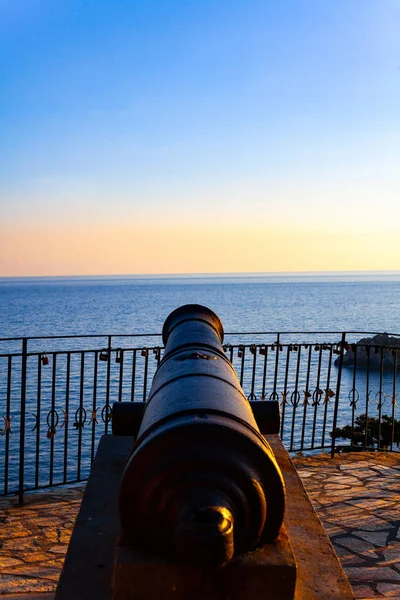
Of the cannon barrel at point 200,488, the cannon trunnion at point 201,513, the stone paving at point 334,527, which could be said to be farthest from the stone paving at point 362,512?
the cannon barrel at point 200,488

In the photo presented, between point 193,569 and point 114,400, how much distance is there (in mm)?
20727

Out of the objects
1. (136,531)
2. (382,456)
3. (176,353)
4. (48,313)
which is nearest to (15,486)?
(382,456)

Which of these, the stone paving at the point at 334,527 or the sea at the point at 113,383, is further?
the sea at the point at 113,383

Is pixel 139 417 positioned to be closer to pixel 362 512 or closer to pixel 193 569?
pixel 193 569

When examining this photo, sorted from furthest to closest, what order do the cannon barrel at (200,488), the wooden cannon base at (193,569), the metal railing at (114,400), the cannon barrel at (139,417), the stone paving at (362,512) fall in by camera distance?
the metal railing at (114,400) → the stone paving at (362,512) → the cannon barrel at (139,417) → the wooden cannon base at (193,569) → the cannon barrel at (200,488)

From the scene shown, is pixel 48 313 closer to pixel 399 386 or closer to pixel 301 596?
pixel 399 386

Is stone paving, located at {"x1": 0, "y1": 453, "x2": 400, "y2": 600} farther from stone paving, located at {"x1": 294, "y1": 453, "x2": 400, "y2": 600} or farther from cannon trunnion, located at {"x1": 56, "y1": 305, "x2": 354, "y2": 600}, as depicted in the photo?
cannon trunnion, located at {"x1": 56, "y1": 305, "x2": 354, "y2": 600}

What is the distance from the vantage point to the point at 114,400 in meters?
22.5

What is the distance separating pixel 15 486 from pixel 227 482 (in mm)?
13474

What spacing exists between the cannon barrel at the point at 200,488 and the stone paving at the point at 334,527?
215 centimetres

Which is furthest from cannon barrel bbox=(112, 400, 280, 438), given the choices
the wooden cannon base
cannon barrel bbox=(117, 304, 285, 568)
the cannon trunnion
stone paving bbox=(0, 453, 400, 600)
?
cannon barrel bbox=(117, 304, 285, 568)

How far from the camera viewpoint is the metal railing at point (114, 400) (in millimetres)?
7008

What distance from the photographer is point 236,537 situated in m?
2.24

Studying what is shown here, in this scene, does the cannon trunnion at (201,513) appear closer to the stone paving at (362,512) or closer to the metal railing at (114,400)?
the stone paving at (362,512)
